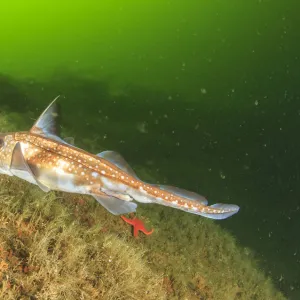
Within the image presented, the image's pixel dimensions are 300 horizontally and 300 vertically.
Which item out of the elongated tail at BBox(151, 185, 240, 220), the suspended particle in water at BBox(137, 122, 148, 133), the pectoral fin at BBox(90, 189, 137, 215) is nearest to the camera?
the elongated tail at BBox(151, 185, 240, 220)

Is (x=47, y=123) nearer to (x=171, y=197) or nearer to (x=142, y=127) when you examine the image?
(x=171, y=197)

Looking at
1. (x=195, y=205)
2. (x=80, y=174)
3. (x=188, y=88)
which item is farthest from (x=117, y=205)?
(x=188, y=88)

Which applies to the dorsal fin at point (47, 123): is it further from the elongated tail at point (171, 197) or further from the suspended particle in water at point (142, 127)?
the suspended particle in water at point (142, 127)

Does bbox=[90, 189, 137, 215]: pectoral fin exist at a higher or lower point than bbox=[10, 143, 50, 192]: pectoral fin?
lower

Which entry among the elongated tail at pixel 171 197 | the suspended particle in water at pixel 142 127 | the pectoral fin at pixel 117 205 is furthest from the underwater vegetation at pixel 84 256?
the suspended particle in water at pixel 142 127

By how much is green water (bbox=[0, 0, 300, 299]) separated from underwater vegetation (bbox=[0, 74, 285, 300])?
8.40m

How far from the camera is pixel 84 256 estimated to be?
4.23m

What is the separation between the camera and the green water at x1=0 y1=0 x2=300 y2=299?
58.6ft

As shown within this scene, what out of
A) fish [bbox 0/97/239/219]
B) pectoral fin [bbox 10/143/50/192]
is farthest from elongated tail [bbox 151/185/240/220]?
pectoral fin [bbox 10/143/50/192]

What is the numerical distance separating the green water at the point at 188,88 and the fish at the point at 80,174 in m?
11.5

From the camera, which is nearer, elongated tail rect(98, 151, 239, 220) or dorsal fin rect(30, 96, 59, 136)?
elongated tail rect(98, 151, 239, 220)

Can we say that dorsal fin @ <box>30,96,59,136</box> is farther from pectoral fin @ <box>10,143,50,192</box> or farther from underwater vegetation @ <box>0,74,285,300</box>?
underwater vegetation @ <box>0,74,285,300</box>

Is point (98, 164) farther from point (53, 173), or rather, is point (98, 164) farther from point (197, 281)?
point (197, 281)

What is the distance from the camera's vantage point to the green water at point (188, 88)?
17859mm
